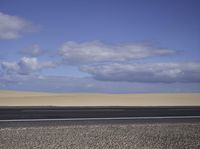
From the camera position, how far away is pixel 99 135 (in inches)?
550

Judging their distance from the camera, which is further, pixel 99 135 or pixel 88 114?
pixel 88 114

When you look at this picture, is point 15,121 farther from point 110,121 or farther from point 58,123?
point 110,121

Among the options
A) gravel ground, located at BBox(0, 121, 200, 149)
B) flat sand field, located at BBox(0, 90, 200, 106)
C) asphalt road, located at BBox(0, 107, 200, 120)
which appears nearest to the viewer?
gravel ground, located at BBox(0, 121, 200, 149)

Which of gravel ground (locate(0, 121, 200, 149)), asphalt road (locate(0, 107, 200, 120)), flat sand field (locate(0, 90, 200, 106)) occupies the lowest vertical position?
gravel ground (locate(0, 121, 200, 149))

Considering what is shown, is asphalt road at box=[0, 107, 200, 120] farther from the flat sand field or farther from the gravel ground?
the flat sand field

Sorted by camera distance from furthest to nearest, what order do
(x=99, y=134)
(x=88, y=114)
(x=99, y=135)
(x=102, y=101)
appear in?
1. (x=102, y=101)
2. (x=88, y=114)
3. (x=99, y=134)
4. (x=99, y=135)

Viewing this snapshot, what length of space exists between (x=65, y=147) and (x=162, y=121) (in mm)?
7643

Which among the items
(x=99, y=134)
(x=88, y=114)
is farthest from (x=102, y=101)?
(x=99, y=134)

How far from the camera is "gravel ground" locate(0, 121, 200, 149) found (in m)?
12.5

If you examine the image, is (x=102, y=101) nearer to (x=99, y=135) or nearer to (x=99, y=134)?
(x=99, y=134)

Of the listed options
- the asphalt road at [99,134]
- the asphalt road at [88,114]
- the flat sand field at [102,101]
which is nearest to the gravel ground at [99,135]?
the asphalt road at [99,134]

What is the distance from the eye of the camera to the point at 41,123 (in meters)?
16.9

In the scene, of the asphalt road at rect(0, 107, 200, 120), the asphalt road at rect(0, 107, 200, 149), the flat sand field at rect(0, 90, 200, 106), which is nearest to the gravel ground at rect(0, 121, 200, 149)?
the asphalt road at rect(0, 107, 200, 149)

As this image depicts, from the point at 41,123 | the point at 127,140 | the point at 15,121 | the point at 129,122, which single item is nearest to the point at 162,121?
the point at 129,122
